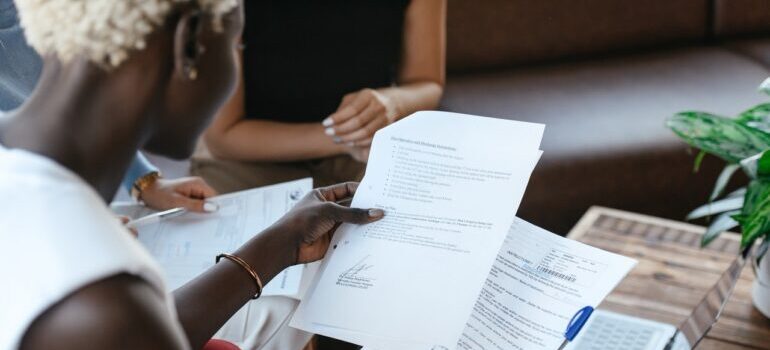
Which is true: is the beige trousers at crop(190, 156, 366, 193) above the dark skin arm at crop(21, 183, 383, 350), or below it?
below

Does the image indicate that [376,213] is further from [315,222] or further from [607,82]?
[607,82]

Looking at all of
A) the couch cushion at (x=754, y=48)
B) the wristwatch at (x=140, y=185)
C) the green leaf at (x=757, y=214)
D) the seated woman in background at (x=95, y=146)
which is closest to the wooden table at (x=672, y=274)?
the green leaf at (x=757, y=214)

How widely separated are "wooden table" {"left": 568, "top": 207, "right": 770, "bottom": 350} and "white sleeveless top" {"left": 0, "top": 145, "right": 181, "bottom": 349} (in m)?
0.89

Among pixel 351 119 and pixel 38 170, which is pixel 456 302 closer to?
pixel 38 170

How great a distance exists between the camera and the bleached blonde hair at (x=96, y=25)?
0.64 m

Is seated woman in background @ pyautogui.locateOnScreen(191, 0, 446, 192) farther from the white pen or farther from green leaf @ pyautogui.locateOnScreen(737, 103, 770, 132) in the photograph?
green leaf @ pyautogui.locateOnScreen(737, 103, 770, 132)

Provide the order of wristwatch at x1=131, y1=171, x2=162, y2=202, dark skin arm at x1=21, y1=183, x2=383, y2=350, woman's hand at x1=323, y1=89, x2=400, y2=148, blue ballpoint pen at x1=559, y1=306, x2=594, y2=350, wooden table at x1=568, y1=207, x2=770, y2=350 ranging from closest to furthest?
dark skin arm at x1=21, y1=183, x2=383, y2=350 → blue ballpoint pen at x1=559, y1=306, x2=594, y2=350 → wooden table at x1=568, y1=207, x2=770, y2=350 → wristwatch at x1=131, y1=171, x2=162, y2=202 → woman's hand at x1=323, y1=89, x2=400, y2=148

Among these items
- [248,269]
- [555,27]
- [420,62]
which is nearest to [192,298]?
[248,269]

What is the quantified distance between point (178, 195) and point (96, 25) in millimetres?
751

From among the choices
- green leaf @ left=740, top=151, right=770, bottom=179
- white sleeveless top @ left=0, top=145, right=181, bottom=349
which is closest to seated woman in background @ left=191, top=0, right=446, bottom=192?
green leaf @ left=740, top=151, right=770, bottom=179

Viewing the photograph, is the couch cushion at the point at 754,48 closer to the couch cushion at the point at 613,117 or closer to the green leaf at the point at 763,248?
the couch cushion at the point at 613,117

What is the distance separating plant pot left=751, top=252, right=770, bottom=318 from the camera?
1.30 metres

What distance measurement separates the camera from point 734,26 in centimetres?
255

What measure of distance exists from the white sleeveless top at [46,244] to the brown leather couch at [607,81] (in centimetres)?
146
